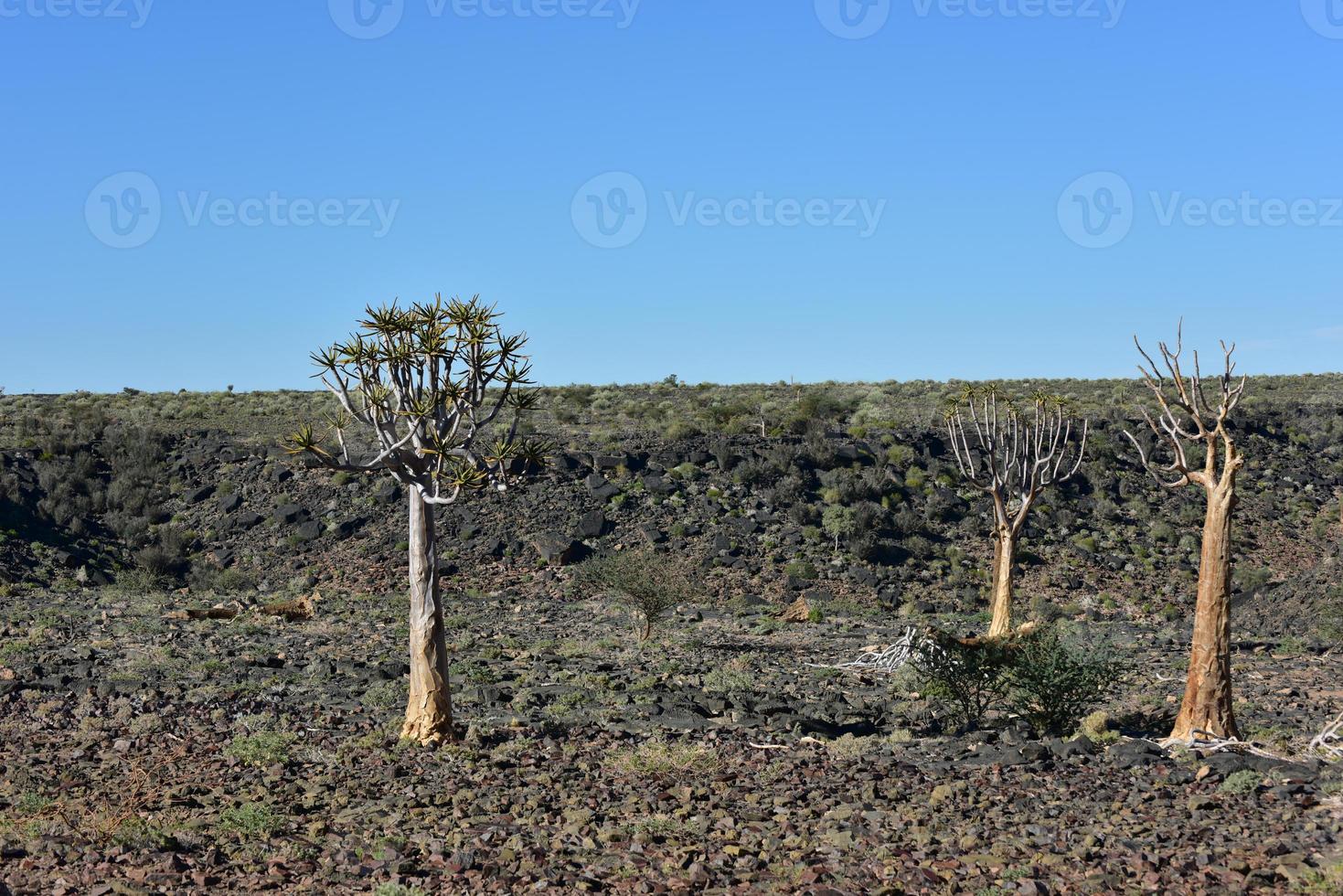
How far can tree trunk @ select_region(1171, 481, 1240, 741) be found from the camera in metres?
12.3

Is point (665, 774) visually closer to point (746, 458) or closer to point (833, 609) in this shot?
point (833, 609)

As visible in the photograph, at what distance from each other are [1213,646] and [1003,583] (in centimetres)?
967

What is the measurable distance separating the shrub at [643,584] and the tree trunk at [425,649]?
9695mm

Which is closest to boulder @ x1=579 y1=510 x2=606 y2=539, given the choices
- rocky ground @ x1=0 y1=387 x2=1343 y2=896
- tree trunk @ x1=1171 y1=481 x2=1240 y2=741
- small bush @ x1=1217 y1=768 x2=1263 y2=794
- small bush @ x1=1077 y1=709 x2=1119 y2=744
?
rocky ground @ x1=0 y1=387 x2=1343 y2=896

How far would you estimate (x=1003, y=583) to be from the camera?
2202cm

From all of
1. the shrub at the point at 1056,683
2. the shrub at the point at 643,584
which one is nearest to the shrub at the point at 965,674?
the shrub at the point at 1056,683

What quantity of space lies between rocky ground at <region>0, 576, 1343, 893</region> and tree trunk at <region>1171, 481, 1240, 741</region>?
1.97 feet

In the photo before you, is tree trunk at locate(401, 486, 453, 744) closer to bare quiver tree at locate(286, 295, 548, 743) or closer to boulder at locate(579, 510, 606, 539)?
bare quiver tree at locate(286, 295, 548, 743)

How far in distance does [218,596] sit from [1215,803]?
81.4ft

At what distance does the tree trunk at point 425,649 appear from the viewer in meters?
13.1

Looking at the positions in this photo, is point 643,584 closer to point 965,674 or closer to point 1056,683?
point 965,674

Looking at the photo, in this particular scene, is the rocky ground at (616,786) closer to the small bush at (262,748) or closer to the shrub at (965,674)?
the small bush at (262,748)

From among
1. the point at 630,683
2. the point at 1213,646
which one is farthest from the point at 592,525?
the point at 1213,646

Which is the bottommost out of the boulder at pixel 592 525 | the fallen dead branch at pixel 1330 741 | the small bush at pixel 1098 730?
the small bush at pixel 1098 730
